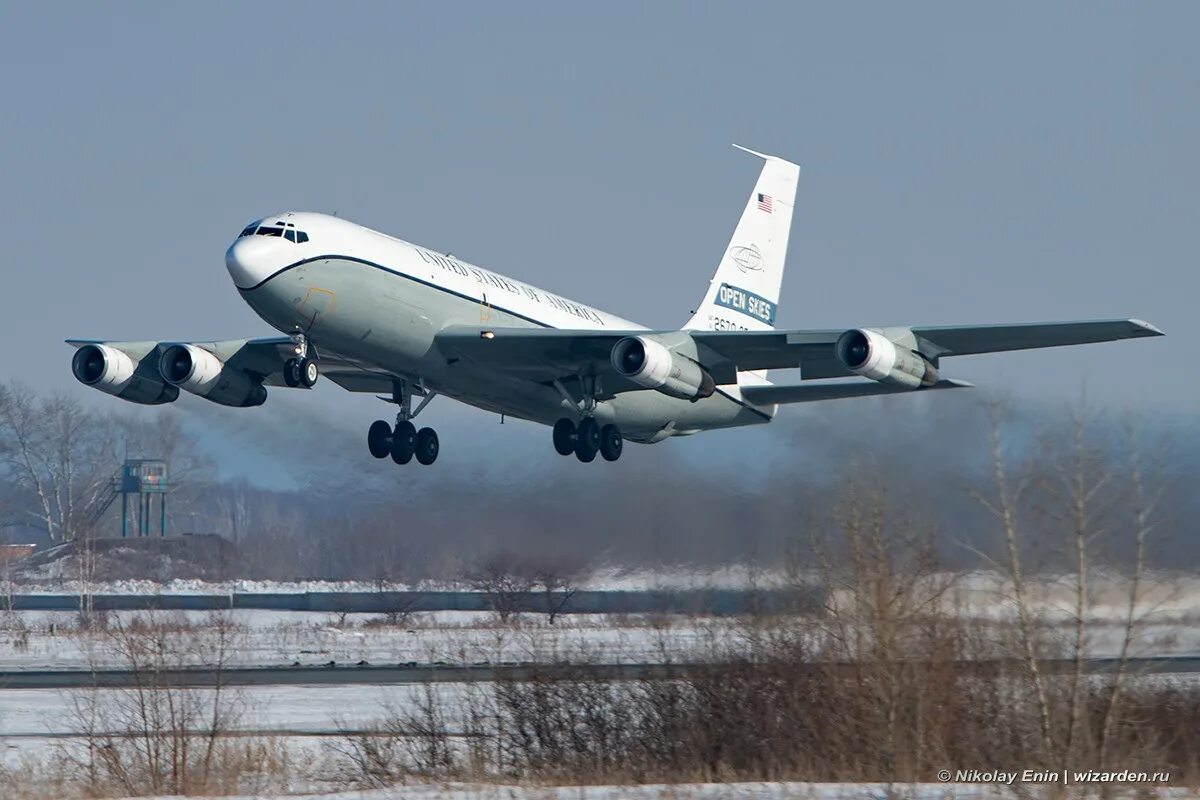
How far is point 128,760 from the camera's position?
23016mm

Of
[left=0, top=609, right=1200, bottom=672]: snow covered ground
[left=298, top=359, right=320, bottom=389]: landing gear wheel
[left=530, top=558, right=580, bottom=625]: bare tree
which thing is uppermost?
[left=298, top=359, right=320, bottom=389]: landing gear wheel

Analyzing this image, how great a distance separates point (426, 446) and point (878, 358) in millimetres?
11403

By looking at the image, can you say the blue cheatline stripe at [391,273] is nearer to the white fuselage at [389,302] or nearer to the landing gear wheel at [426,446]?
the white fuselage at [389,302]

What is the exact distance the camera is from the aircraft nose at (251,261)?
2861 cm

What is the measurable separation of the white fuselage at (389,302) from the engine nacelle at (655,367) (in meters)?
2.71

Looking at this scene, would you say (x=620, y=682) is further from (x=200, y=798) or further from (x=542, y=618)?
(x=542, y=618)

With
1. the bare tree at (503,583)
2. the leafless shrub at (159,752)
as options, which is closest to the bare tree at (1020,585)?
the leafless shrub at (159,752)

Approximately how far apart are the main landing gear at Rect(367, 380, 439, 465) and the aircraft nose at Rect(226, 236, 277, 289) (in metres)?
6.97

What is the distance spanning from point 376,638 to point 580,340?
55.8ft

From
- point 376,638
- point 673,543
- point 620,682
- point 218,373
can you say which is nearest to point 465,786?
point 620,682

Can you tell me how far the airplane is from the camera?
2931 cm

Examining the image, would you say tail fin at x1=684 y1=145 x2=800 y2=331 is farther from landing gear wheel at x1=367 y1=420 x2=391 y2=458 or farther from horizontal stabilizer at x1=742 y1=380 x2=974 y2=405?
landing gear wheel at x1=367 y1=420 x2=391 y2=458

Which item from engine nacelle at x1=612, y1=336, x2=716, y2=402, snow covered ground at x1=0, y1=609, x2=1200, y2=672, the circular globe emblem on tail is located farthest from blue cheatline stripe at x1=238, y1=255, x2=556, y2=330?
the circular globe emblem on tail

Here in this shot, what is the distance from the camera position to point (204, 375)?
3447cm
